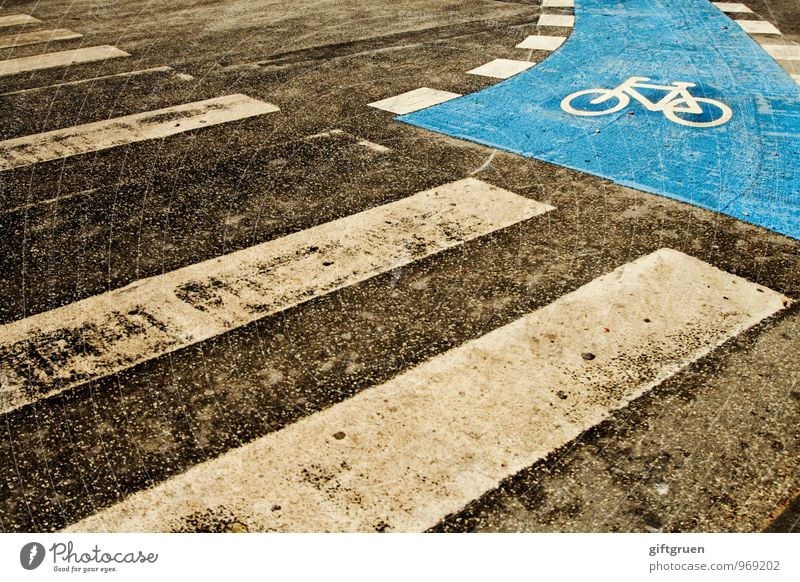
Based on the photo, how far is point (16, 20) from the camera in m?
12.1

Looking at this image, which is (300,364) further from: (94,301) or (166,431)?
(94,301)

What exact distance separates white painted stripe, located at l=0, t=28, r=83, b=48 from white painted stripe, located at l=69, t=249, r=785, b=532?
9296mm

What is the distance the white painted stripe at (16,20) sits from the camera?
11.9 metres

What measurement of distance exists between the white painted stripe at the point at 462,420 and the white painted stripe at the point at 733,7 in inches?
339

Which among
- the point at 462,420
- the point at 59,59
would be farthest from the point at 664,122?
the point at 59,59

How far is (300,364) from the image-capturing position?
149 inches

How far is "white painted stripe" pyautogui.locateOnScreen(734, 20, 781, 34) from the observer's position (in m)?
10.3

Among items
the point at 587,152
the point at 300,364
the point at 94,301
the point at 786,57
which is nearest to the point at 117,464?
the point at 300,364

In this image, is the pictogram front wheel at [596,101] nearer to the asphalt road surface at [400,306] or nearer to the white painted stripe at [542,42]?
the asphalt road surface at [400,306]

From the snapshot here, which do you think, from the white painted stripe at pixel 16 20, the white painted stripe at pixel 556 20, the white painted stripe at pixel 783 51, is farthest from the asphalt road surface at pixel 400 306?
the white painted stripe at pixel 16 20

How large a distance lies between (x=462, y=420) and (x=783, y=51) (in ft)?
26.7

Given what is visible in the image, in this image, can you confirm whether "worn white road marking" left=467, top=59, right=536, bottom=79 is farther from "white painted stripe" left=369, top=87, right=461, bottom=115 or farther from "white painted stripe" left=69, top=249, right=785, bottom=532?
"white painted stripe" left=69, top=249, right=785, bottom=532
